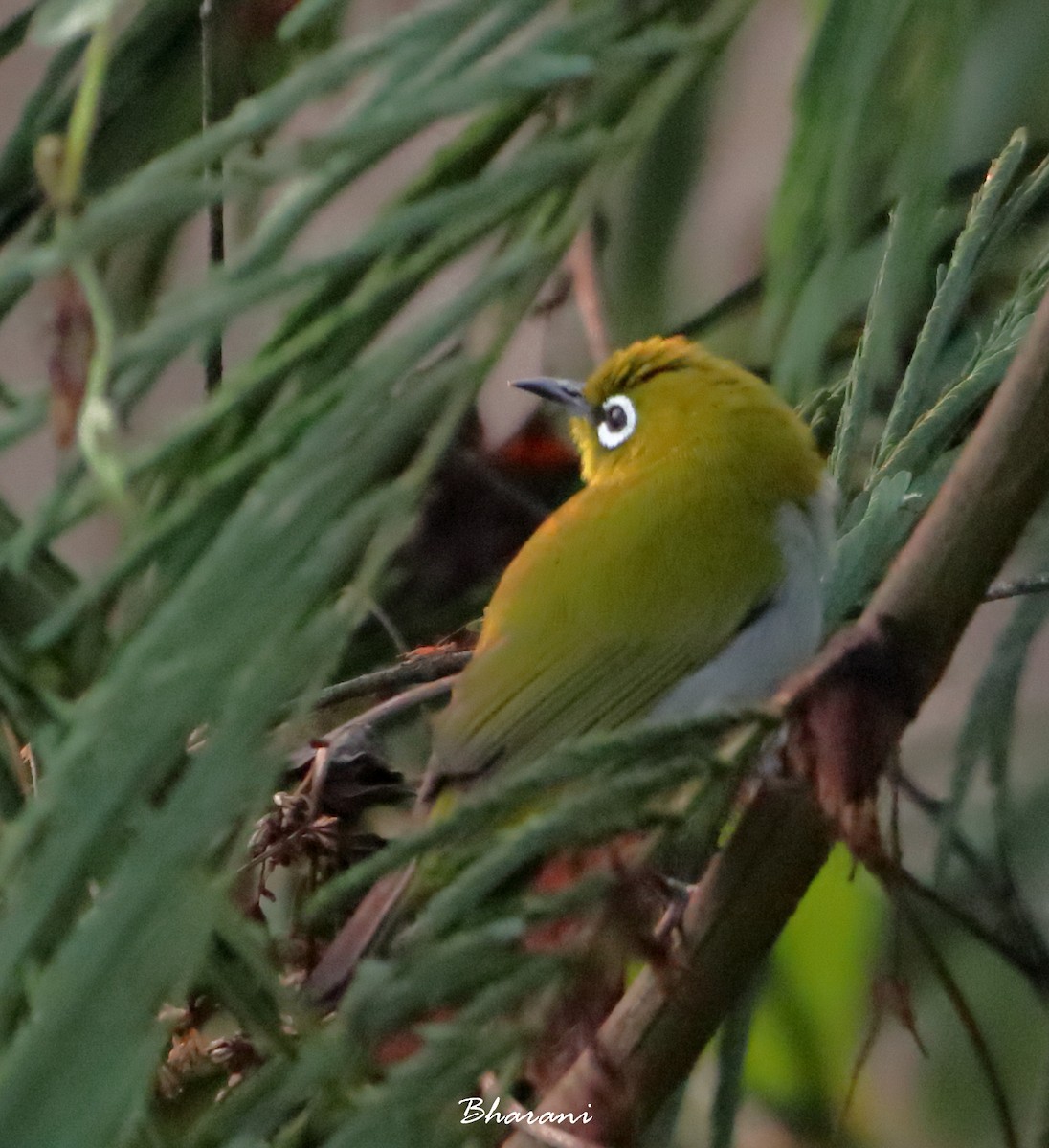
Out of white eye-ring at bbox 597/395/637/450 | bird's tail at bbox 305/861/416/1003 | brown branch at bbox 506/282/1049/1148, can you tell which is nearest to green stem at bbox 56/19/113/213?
brown branch at bbox 506/282/1049/1148

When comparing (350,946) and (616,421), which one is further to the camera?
(616,421)

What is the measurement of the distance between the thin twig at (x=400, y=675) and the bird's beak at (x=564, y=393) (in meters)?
0.42

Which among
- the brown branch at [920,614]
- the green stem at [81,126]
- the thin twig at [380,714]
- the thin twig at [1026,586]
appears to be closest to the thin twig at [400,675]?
the thin twig at [380,714]

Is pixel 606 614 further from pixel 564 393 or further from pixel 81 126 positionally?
pixel 81 126

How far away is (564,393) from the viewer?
1.86 meters

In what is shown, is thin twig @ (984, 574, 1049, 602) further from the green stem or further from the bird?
the green stem

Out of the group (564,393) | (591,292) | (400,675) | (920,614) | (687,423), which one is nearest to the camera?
(920,614)

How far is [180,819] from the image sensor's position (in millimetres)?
368

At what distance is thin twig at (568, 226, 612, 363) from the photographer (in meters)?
1.92

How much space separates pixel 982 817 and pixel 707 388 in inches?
32.7

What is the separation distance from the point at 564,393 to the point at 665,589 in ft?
1.40

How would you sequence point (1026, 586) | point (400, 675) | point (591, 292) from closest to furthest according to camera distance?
point (1026, 586), point (400, 675), point (591, 292)

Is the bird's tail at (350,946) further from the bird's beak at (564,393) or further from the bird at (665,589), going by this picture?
the bird's beak at (564,393)

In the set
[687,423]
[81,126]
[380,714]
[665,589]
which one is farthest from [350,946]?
[687,423]
